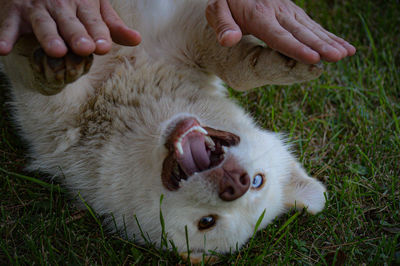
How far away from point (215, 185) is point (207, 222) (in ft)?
1.18

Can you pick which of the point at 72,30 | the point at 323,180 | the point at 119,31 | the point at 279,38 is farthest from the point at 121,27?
the point at 323,180

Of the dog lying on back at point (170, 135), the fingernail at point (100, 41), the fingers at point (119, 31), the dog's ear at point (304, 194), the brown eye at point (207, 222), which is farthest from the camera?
A: the dog's ear at point (304, 194)

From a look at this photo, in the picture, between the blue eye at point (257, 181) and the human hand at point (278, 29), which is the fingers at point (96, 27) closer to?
the human hand at point (278, 29)

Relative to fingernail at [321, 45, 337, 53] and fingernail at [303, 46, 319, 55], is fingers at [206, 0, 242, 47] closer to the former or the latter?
fingernail at [303, 46, 319, 55]

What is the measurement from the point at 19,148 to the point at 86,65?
1517 millimetres

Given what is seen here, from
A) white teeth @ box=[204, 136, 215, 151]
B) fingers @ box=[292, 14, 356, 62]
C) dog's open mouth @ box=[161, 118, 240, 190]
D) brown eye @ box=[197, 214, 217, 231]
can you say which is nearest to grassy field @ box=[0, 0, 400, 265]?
brown eye @ box=[197, 214, 217, 231]

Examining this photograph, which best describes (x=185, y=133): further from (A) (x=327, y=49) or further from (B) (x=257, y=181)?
(A) (x=327, y=49)

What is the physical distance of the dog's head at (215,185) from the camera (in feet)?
7.45

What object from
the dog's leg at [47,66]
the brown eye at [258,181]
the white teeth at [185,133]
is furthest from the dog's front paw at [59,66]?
the brown eye at [258,181]

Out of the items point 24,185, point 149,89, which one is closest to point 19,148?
point 24,185

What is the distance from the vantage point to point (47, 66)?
1928 mm

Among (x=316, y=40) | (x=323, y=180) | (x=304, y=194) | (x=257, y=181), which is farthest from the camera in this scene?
(x=323, y=180)

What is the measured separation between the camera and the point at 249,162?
245 centimetres

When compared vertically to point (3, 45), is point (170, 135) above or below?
below
